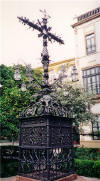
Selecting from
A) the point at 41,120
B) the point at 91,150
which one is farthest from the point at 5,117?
the point at 91,150

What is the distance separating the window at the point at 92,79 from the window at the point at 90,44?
2116mm

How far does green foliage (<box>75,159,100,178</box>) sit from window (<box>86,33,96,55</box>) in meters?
13.8

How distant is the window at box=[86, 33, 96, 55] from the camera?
68.4 feet

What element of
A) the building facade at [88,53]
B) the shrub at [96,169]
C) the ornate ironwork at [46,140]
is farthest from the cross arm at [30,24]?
the building facade at [88,53]

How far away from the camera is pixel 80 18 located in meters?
22.1

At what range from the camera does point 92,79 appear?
66.6 ft

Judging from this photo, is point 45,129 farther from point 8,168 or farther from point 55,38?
point 8,168

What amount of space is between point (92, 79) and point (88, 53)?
296 centimetres

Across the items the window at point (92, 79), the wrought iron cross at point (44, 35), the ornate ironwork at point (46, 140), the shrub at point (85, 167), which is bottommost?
the shrub at point (85, 167)

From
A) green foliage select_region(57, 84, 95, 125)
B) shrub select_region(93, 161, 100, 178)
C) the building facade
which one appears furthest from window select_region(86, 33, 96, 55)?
shrub select_region(93, 161, 100, 178)

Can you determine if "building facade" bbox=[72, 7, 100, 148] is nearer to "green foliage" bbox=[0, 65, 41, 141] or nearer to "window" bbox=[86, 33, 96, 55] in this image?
"window" bbox=[86, 33, 96, 55]

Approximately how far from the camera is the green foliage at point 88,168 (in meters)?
9.11

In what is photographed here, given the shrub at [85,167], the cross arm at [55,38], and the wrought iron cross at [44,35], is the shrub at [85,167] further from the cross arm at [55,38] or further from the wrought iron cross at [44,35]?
the cross arm at [55,38]

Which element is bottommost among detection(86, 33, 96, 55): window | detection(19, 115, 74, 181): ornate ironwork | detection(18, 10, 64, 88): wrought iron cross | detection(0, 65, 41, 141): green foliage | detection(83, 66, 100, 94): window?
detection(19, 115, 74, 181): ornate ironwork
